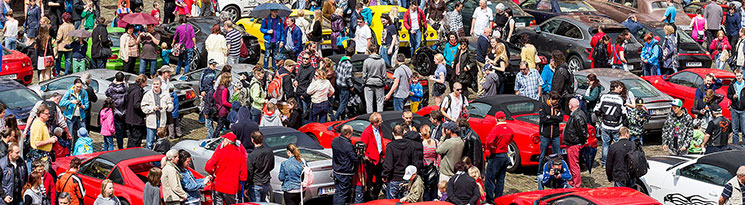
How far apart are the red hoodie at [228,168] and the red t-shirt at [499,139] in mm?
3723

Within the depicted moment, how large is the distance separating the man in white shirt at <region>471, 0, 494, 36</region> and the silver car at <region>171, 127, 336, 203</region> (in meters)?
9.86

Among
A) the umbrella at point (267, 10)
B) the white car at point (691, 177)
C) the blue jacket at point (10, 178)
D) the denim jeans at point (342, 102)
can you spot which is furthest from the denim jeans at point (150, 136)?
the white car at point (691, 177)

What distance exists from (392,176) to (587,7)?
56.9 ft

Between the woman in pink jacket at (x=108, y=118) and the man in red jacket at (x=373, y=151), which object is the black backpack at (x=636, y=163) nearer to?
the man in red jacket at (x=373, y=151)

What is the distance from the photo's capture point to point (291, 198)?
14.7 meters

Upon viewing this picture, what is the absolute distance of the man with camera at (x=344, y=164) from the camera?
14.6 meters

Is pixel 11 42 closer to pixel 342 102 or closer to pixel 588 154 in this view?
pixel 342 102

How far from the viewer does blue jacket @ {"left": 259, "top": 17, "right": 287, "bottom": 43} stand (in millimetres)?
23547

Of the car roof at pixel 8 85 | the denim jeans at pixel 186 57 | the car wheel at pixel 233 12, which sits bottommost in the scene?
the car roof at pixel 8 85

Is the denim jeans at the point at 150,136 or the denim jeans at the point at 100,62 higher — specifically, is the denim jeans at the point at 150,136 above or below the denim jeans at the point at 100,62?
below

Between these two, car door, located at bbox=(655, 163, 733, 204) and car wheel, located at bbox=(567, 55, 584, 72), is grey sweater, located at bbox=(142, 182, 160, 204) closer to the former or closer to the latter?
car door, located at bbox=(655, 163, 733, 204)

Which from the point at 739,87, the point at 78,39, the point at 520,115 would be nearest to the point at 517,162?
the point at 520,115

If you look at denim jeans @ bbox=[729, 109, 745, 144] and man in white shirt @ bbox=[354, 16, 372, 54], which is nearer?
denim jeans @ bbox=[729, 109, 745, 144]

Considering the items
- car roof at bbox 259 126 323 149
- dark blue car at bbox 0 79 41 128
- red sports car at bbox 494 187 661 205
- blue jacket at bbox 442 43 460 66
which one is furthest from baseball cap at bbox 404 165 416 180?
dark blue car at bbox 0 79 41 128
